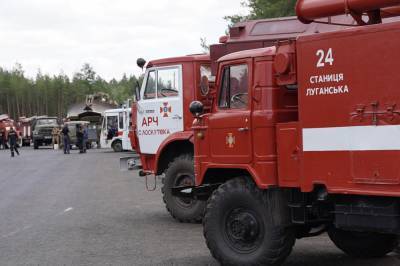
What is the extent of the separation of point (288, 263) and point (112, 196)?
9043 mm

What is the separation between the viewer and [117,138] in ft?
134

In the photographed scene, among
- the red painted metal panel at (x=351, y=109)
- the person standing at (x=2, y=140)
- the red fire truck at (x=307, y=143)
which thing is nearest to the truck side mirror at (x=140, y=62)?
the red fire truck at (x=307, y=143)

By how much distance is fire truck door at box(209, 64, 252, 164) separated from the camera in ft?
25.7

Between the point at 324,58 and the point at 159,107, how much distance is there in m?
6.40

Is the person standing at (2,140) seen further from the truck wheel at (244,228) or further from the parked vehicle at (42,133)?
the truck wheel at (244,228)

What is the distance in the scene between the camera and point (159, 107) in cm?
1295

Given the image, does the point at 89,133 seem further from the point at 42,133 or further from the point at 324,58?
the point at 324,58

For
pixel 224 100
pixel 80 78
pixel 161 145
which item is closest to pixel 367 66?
pixel 224 100

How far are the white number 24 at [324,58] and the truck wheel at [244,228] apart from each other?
5.42 feet


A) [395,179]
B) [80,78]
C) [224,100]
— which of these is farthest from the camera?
[80,78]

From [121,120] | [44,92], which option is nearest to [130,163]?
[121,120]

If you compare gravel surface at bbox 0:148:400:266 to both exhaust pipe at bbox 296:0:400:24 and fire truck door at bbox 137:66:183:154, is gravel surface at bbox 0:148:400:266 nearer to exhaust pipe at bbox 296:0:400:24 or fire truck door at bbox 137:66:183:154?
fire truck door at bbox 137:66:183:154

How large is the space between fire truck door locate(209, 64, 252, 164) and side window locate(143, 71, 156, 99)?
4888mm

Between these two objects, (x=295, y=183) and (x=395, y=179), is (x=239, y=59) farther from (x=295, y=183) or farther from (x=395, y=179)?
(x=395, y=179)
